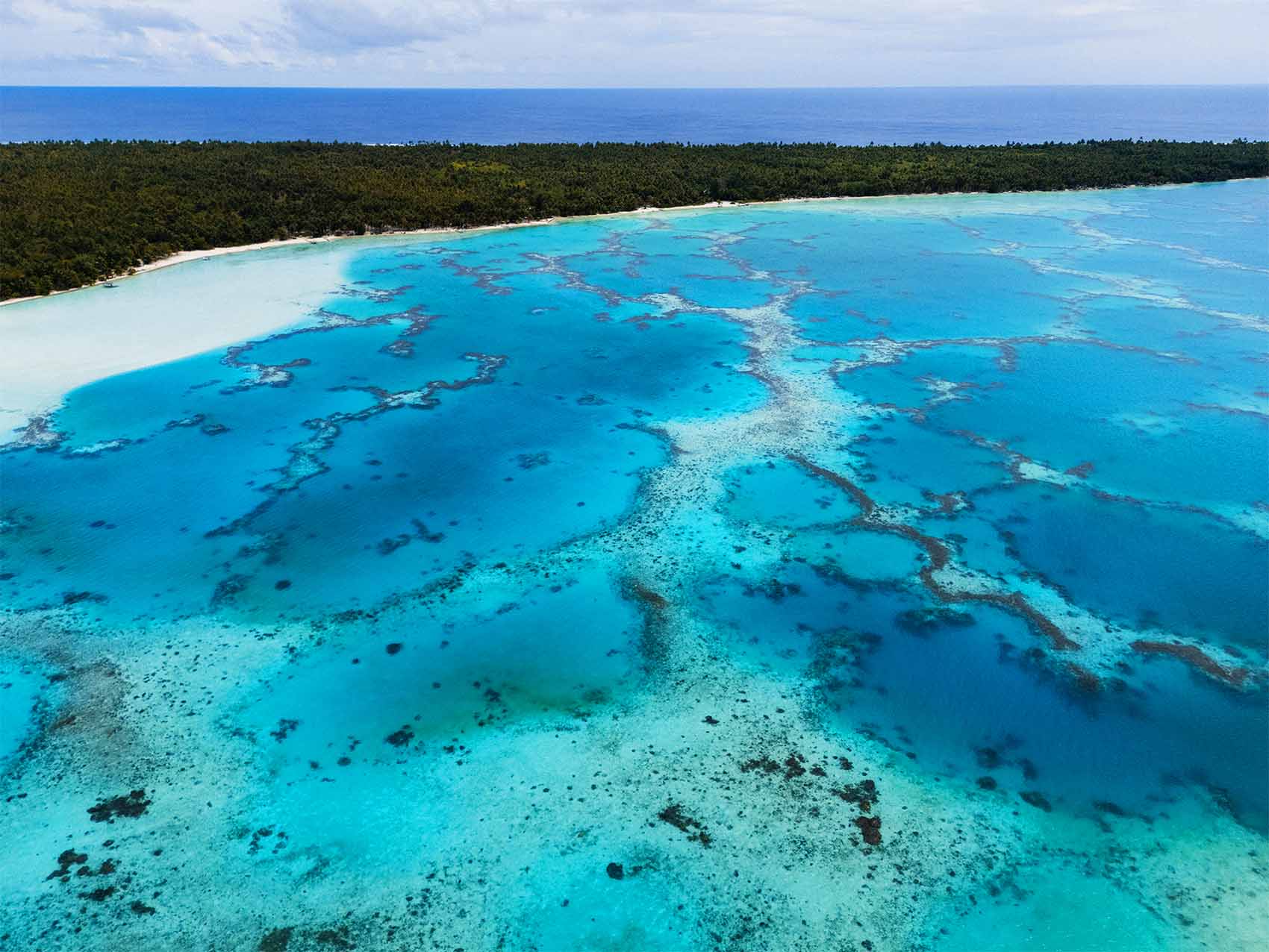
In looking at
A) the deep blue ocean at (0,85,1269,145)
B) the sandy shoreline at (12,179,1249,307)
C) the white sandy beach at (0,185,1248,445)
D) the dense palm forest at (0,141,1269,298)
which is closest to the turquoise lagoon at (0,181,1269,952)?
the white sandy beach at (0,185,1248,445)

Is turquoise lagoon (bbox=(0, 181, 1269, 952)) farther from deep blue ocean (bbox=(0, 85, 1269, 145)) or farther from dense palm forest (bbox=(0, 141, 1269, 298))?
deep blue ocean (bbox=(0, 85, 1269, 145))

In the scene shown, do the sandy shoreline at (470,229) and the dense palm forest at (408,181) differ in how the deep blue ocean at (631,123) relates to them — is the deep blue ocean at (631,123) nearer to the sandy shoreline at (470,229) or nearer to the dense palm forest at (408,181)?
the dense palm forest at (408,181)

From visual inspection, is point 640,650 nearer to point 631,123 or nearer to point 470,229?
point 470,229

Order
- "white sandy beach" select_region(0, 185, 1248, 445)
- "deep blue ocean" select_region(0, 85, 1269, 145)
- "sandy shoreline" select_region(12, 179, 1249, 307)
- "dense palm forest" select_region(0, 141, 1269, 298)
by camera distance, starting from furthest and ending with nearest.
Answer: "deep blue ocean" select_region(0, 85, 1269, 145) → "dense palm forest" select_region(0, 141, 1269, 298) → "sandy shoreline" select_region(12, 179, 1249, 307) → "white sandy beach" select_region(0, 185, 1248, 445)

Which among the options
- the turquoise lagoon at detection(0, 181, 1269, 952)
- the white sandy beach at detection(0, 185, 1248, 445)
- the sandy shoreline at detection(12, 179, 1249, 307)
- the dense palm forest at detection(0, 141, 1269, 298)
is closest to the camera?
the turquoise lagoon at detection(0, 181, 1269, 952)

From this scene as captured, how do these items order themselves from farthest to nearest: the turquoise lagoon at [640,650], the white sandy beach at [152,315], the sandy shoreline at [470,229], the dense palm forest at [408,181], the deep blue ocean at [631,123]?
the deep blue ocean at [631,123], the dense palm forest at [408,181], the sandy shoreline at [470,229], the white sandy beach at [152,315], the turquoise lagoon at [640,650]

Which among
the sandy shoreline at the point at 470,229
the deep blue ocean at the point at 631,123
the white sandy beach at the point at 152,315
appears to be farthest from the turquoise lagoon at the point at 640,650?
the deep blue ocean at the point at 631,123

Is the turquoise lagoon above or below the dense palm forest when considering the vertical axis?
below
